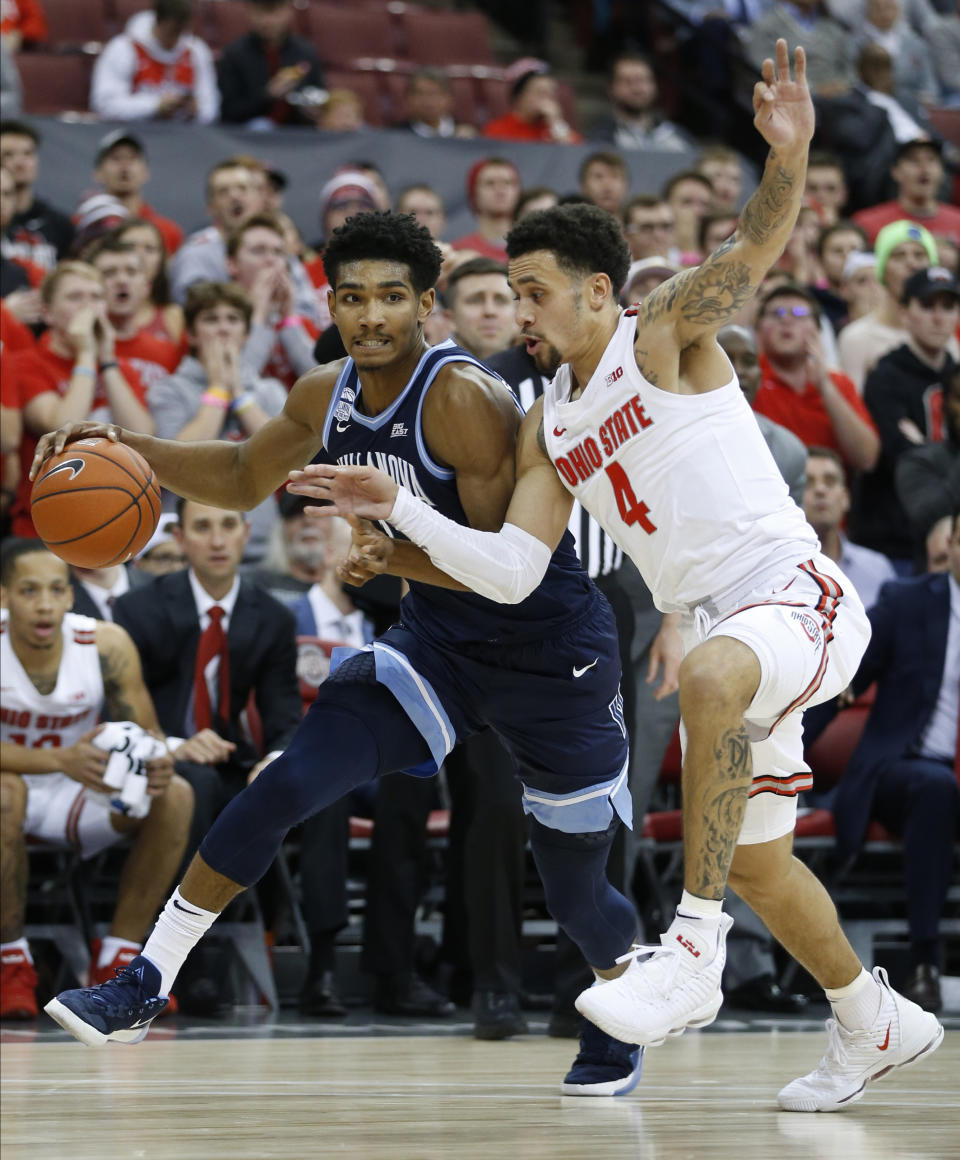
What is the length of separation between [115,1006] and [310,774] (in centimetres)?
69

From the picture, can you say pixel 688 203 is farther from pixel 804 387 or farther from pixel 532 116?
pixel 804 387

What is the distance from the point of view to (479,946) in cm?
598

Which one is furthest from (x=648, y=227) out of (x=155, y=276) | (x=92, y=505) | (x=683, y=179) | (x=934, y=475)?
(x=92, y=505)

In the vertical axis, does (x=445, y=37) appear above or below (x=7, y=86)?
below

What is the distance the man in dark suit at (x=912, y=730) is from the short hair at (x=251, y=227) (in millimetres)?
3790

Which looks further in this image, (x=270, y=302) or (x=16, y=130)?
(x=16, y=130)

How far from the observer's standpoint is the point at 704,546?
13.5 feet

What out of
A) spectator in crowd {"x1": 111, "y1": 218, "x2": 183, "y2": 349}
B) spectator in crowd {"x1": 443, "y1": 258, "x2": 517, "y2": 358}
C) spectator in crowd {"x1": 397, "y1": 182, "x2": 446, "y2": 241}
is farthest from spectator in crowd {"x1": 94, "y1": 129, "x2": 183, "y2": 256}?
spectator in crowd {"x1": 443, "y1": 258, "x2": 517, "y2": 358}

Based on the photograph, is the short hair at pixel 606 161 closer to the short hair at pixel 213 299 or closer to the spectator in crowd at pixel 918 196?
the spectator in crowd at pixel 918 196

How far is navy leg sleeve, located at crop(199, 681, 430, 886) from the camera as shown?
4.11m

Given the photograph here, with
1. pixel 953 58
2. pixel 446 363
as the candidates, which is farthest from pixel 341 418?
pixel 953 58

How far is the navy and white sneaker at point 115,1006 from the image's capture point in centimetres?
390

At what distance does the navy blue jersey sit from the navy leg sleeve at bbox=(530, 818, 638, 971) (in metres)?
0.54

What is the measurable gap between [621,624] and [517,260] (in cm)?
197
